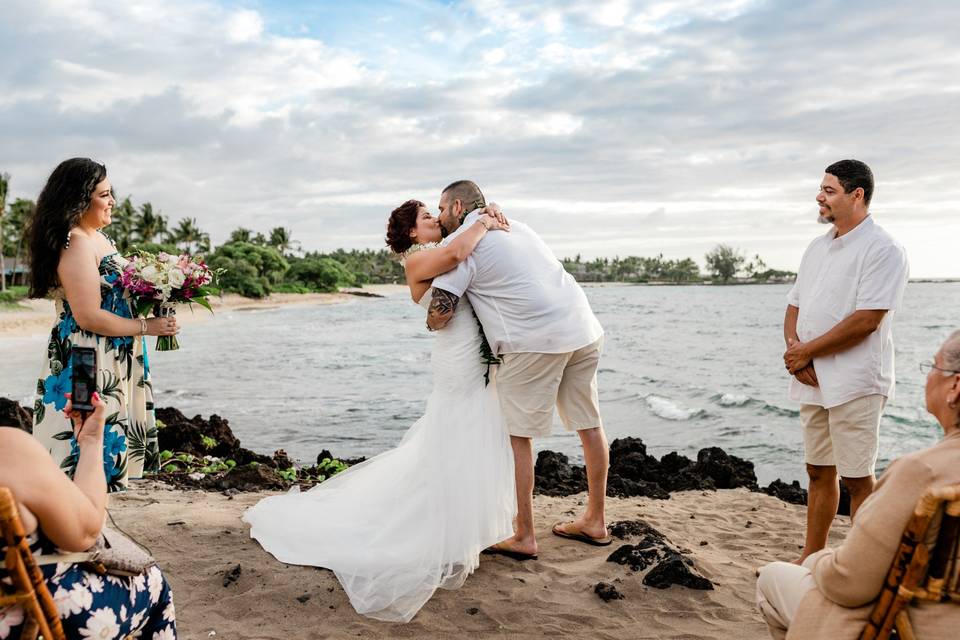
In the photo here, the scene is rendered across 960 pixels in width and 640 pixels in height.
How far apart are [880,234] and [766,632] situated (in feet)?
7.68

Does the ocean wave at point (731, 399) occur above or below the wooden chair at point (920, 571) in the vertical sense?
below

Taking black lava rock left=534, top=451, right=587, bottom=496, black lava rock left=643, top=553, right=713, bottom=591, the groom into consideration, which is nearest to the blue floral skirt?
the groom

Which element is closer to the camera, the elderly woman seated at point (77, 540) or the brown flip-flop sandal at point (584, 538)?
the elderly woman seated at point (77, 540)

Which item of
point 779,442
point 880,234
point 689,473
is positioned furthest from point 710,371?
point 880,234

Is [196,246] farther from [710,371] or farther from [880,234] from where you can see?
[880,234]

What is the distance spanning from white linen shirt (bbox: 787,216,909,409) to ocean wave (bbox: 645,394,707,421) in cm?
1233

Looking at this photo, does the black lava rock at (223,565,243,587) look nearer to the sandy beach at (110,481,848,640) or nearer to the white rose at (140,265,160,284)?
the sandy beach at (110,481,848,640)

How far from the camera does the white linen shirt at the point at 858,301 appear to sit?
4449 mm

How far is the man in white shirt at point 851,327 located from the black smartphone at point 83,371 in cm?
404

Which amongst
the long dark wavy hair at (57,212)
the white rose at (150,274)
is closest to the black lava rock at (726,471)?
the white rose at (150,274)

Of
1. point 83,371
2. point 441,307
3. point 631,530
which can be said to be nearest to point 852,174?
point 441,307

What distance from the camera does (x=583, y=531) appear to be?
5395mm

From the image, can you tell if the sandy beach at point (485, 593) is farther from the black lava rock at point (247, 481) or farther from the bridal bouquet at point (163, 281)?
the bridal bouquet at point (163, 281)

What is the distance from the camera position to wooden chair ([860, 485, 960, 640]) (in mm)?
2213
